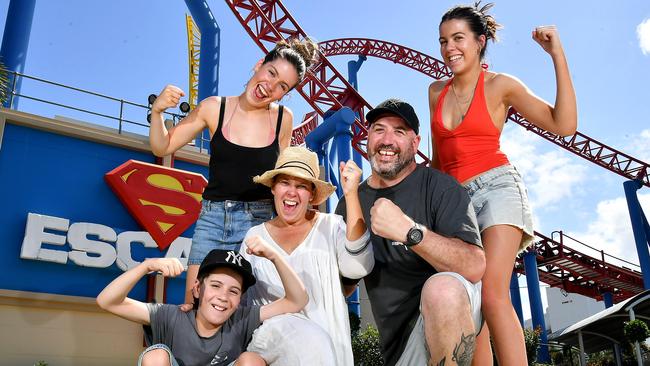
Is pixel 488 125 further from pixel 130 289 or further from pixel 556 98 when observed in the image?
pixel 130 289

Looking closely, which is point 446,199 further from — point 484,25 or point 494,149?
point 484,25

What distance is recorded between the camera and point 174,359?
2217 mm

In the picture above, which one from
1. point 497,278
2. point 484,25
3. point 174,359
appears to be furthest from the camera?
point 484,25

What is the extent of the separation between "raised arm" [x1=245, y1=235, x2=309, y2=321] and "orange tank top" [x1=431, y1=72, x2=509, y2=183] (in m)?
1.14

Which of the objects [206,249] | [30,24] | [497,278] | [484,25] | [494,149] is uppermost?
[30,24]

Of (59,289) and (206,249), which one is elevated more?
(59,289)

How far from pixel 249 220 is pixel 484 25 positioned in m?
1.72

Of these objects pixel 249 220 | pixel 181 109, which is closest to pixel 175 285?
pixel 181 109

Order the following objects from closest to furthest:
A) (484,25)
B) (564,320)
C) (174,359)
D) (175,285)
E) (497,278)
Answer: (174,359) → (497,278) → (484,25) → (175,285) → (564,320)

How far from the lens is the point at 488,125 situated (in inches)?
113

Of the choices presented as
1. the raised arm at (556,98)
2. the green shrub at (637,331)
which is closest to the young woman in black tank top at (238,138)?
the raised arm at (556,98)

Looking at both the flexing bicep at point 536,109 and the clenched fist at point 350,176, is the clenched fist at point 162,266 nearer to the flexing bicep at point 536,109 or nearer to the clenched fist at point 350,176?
the clenched fist at point 350,176

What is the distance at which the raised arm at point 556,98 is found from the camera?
2742mm

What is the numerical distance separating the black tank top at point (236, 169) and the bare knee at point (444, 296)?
1.37 meters
